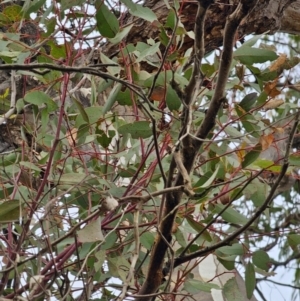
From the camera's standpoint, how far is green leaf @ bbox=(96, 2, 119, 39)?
36.3 inches

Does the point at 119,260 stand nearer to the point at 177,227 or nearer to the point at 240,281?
the point at 177,227

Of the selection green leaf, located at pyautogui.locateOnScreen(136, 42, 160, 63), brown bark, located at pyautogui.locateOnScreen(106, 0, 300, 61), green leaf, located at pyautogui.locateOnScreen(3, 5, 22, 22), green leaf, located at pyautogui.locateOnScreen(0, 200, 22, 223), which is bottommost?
green leaf, located at pyautogui.locateOnScreen(0, 200, 22, 223)

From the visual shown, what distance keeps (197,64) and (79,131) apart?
268mm

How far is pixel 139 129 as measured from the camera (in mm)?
943

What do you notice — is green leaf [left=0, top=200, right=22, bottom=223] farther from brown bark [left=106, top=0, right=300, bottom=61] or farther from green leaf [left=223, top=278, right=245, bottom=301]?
brown bark [left=106, top=0, right=300, bottom=61]

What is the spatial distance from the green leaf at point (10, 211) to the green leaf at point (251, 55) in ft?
1.24

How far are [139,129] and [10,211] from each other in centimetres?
22

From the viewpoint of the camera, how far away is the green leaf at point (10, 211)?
0.87 meters

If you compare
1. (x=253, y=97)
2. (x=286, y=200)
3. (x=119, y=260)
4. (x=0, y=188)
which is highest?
(x=286, y=200)

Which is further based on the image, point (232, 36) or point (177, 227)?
point (177, 227)

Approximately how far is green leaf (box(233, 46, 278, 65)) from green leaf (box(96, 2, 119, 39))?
0.18 m

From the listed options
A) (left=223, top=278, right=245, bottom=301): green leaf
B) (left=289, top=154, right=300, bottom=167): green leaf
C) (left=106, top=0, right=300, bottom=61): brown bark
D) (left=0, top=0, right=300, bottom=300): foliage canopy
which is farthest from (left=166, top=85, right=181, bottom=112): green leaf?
(left=106, top=0, right=300, bottom=61): brown bark

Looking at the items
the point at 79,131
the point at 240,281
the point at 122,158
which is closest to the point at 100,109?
the point at 79,131

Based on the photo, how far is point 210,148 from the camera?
1.01 m
